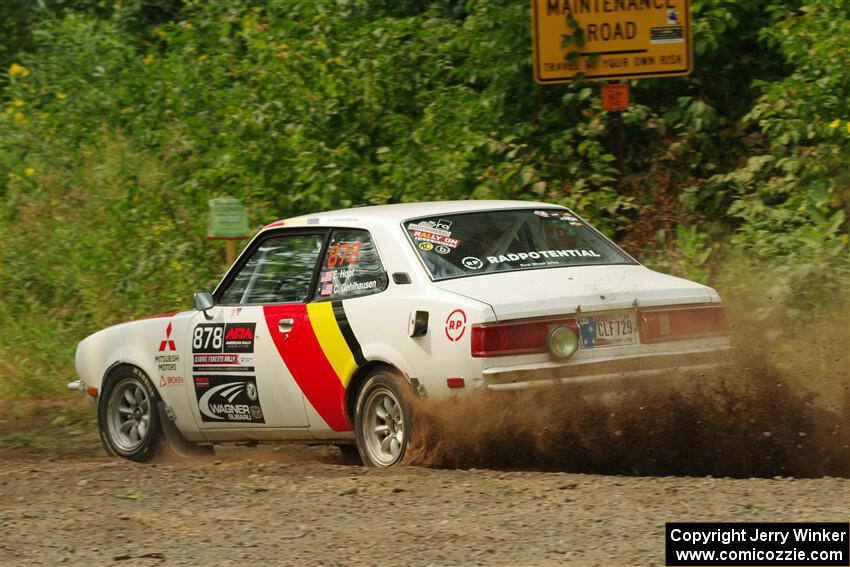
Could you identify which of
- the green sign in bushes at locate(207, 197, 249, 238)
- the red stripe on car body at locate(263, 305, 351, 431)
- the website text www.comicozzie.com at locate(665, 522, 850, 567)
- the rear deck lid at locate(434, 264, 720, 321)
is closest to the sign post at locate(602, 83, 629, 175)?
the green sign in bushes at locate(207, 197, 249, 238)

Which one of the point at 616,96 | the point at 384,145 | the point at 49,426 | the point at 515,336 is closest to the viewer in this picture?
A: the point at 515,336

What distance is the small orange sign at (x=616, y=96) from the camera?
10547 mm

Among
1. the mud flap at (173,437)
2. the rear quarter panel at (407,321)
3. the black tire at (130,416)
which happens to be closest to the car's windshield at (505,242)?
the rear quarter panel at (407,321)

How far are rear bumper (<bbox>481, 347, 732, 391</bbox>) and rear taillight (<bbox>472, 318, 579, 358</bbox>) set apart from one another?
85 millimetres

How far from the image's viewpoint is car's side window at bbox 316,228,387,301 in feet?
24.6

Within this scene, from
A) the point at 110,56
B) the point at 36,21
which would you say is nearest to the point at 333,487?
the point at 110,56

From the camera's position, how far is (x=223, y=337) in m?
8.25

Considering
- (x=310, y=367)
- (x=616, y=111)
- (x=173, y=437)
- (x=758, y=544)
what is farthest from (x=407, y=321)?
(x=616, y=111)

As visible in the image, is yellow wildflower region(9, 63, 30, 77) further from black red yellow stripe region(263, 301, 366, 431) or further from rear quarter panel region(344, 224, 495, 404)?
rear quarter panel region(344, 224, 495, 404)

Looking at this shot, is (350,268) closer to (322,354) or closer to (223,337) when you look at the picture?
(322,354)

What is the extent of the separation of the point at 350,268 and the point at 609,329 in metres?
1.58

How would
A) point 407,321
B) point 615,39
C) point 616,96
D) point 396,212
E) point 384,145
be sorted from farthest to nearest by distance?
point 384,145 → point 616,96 → point 615,39 → point 396,212 → point 407,321

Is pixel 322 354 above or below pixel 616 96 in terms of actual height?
below

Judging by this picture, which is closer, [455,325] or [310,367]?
[455,325]
